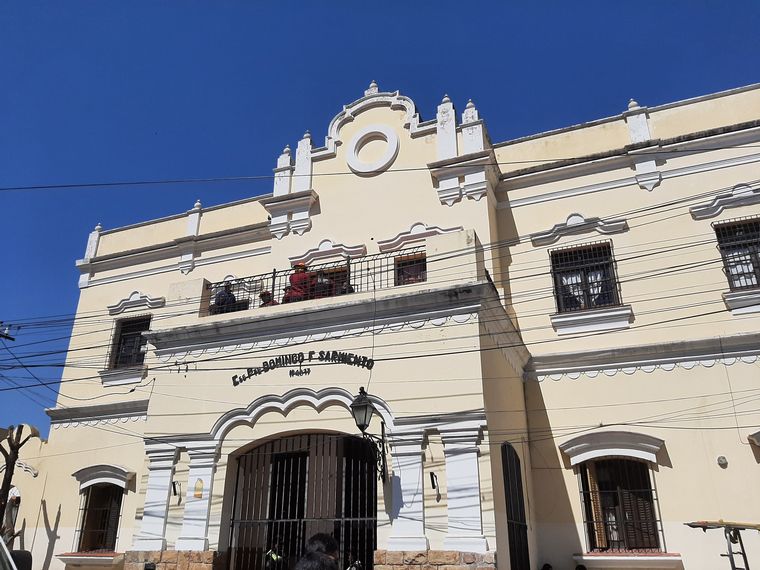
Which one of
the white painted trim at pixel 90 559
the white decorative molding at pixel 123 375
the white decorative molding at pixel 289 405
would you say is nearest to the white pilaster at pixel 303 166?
the white decorative molding at pixel 123 375

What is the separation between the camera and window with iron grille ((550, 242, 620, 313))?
11500mm

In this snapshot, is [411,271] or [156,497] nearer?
[156,497]

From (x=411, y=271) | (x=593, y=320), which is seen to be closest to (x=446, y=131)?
(x=411, y=271)

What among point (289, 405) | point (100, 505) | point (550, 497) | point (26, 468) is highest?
point (289, 405)

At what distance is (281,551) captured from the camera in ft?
29.5

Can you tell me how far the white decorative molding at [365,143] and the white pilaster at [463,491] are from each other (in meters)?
6.87

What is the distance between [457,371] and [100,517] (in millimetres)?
9681

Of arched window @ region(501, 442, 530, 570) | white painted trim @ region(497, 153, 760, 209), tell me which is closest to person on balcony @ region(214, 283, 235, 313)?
arched window @ region(501, 442, 530, 570)

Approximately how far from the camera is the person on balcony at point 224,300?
1096 cm

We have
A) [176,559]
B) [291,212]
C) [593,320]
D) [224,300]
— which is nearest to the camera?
[176,559]

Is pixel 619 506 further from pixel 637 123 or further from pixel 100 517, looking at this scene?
pixel 100 517

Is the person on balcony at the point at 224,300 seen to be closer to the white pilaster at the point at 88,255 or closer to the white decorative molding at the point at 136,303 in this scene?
the white decorative molding at the point at 136,303

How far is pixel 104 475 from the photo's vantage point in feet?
43.5

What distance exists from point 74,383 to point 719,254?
14.4 metres
